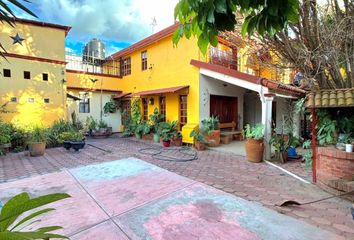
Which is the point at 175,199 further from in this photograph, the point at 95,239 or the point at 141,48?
the point at 141,48

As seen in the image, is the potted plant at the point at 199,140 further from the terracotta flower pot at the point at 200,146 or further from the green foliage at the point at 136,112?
the green foliage at the point at 136,112

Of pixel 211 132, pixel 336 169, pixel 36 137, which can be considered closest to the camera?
pixel 336 169

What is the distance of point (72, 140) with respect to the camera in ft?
30.2

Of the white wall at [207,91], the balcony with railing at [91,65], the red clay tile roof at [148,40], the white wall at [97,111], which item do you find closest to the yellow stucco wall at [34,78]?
the white wall at [97,111]

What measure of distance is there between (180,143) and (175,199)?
6538mm

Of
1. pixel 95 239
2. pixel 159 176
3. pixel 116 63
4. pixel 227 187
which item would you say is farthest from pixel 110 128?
pixel 95 239

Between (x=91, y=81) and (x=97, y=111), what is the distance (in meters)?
2.07

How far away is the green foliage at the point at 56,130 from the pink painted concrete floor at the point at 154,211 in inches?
199

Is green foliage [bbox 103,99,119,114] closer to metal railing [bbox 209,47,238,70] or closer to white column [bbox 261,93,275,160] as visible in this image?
metal railing [bbox 209,47,238,70]

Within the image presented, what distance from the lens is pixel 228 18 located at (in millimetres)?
1514

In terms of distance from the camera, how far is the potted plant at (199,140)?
9.62 metres

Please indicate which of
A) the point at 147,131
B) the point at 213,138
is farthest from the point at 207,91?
the point at 147,131

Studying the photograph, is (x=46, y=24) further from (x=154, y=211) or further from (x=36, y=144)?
(x=154, y=211)

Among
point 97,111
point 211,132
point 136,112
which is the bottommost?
point 211,132
